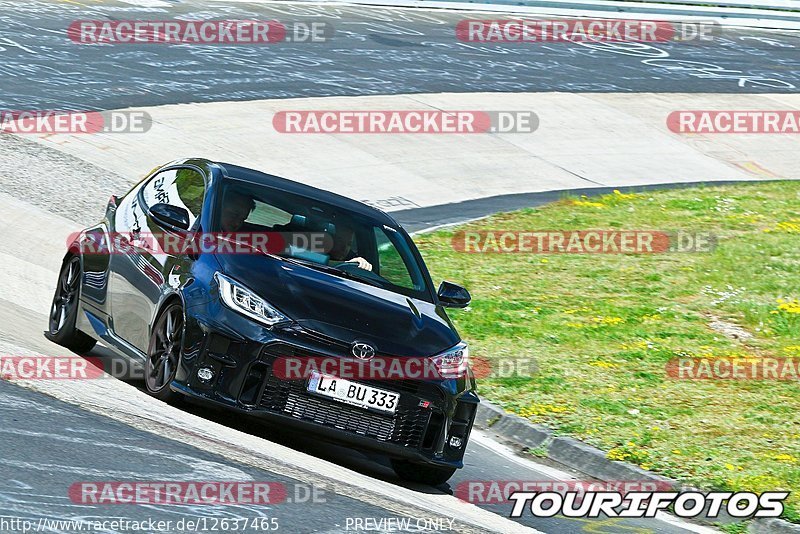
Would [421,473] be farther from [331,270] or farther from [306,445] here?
[331,270]

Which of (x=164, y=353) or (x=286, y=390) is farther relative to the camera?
(x=164, y=353)

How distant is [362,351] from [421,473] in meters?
1.00

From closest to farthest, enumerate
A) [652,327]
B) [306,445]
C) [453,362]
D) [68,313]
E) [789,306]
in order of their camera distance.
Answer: [453,362], [306,445], [68,313], [652,327], [789,306]

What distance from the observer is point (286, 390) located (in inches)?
303

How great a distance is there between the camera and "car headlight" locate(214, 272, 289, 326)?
7.80 metres

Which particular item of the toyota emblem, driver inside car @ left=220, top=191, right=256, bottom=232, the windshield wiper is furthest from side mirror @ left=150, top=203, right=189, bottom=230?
the toyota emblem

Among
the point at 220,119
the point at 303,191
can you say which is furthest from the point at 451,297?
the point at 220,119

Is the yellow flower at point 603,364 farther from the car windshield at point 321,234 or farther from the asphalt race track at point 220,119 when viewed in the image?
the car windshield at point 321,234

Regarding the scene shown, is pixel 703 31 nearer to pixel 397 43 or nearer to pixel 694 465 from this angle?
pixel 397 43

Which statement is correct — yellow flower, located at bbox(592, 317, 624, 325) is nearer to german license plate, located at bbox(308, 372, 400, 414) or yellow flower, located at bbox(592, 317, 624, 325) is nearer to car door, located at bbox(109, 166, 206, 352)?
car door, located at bbox(109, 166, 206, 352)

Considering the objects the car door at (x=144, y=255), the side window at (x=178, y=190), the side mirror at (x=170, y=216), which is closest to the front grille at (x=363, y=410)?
the car door at (x=144, y=255)

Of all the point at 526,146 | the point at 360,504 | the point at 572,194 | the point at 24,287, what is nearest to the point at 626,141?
the point at 526,146

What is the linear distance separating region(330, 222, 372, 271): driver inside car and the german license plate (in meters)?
1.34

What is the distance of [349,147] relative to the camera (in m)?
21.8
